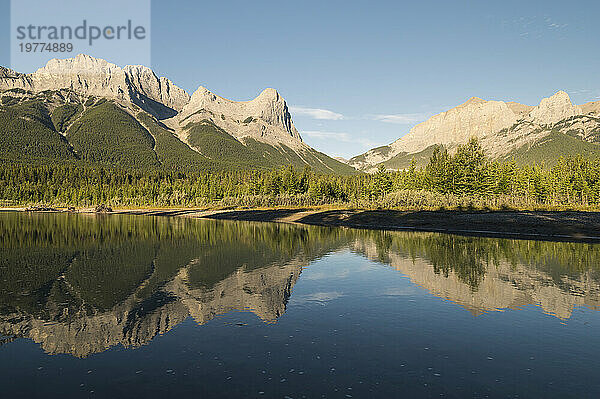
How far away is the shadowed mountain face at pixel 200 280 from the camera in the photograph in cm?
1966

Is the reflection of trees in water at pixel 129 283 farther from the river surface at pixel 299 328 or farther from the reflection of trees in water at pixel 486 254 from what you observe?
the reflection of trees in water at pixel 486 254

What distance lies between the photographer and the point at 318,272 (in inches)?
1363

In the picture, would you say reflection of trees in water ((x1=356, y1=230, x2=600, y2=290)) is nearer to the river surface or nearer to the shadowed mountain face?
the shadowed mountain face

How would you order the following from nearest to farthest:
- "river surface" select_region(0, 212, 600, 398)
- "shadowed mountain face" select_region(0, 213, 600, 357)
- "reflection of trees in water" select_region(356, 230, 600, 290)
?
1. "river surface" select_region(0, 212, 600, 398)
2. "shadowed mountain face" select_region(0, 213, 600, 357)
3. "reflection of trees in water" select_region(356, 230, 600, 290)

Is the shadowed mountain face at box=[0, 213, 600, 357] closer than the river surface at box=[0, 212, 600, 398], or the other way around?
the river surface at box=[0, 212, 600, 398]

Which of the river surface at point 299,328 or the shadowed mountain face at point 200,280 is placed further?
the shadowed mountain face at point 200,280

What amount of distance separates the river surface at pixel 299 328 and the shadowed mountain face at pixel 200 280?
171 millimetres

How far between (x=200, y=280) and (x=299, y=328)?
13.1 metres

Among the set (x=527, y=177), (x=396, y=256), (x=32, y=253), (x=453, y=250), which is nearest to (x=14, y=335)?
(x=32, y=253)

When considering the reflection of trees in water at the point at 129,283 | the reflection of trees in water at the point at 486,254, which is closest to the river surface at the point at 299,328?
the reflection of trees in water at the point at 129,283

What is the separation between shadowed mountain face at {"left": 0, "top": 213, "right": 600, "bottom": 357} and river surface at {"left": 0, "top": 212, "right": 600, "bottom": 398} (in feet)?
0.56

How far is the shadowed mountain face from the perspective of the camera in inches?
774

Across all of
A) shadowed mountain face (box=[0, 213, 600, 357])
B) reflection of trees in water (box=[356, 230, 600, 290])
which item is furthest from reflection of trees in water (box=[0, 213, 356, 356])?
reflection of trees in water (box=[356, 230, 600, 290])

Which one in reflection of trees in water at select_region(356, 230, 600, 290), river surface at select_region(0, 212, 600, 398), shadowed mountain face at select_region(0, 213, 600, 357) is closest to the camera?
river surface at select_region(0, 212, 600, 398)
